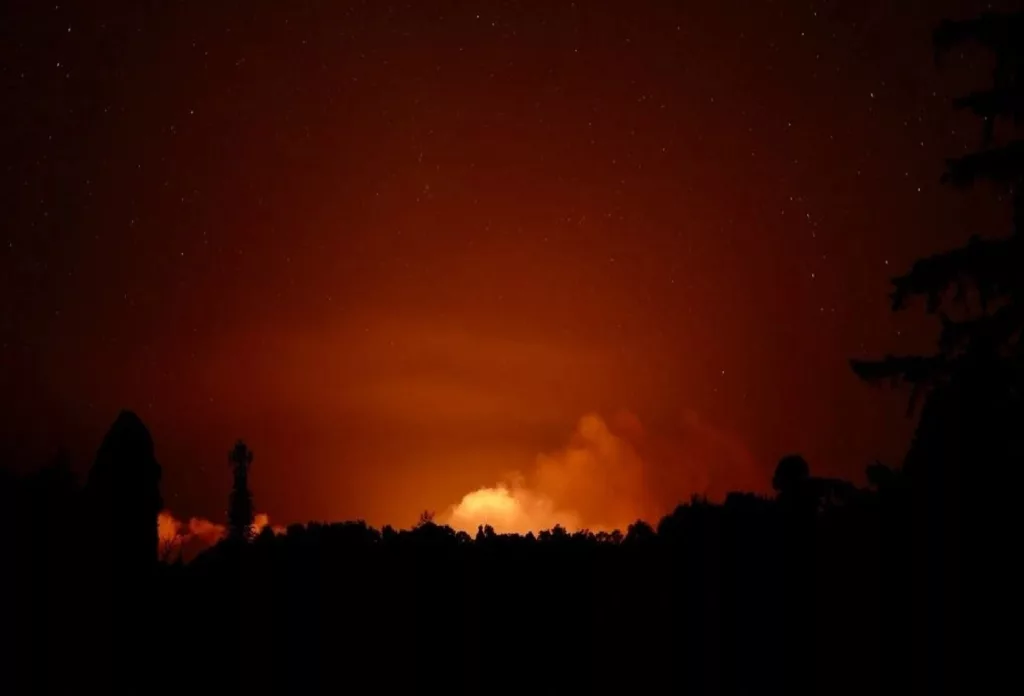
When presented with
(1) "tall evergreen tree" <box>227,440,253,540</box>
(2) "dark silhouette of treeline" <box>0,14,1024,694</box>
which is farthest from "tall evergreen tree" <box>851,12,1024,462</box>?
(1) "tall evergreen tree" <box>227,440,253,540</box>

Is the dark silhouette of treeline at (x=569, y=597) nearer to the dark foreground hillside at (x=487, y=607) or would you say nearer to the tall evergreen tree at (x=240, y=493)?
the dark foreground hillside at (x=487, y=607)

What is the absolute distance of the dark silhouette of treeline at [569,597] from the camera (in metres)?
9.88

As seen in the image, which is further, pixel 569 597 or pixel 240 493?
pixel 240 493

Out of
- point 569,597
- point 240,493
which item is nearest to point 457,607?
point 569,597

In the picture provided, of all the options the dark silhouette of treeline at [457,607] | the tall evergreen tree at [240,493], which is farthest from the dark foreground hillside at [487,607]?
the tall evergreen tree at [240,493]

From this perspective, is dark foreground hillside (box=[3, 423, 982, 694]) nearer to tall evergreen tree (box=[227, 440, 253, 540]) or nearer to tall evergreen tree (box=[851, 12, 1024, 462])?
tall evergreen tree (box=[851, 12, 1024, 462])

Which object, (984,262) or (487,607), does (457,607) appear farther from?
(984,262)

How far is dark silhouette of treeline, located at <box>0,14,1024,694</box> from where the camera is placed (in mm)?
9875

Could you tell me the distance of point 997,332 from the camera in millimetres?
14172

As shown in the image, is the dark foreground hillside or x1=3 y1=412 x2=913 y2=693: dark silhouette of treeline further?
x1=3 y1=412 x2=913 y2=693: dark silhouette of treeline

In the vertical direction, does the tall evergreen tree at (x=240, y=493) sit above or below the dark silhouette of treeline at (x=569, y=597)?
above

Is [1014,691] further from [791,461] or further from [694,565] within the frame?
[791,461]

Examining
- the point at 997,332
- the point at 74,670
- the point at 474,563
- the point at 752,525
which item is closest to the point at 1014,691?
the point at 752,525

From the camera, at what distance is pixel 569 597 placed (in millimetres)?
11492
